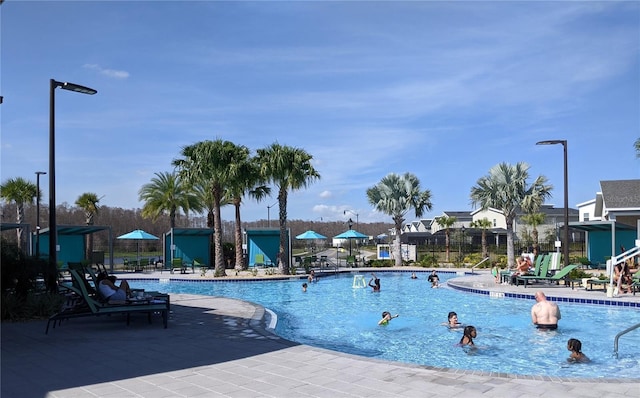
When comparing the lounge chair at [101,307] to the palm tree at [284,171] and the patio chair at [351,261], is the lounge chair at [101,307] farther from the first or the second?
the patio chair at [351,261]

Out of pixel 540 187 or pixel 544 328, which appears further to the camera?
pixel 540 187

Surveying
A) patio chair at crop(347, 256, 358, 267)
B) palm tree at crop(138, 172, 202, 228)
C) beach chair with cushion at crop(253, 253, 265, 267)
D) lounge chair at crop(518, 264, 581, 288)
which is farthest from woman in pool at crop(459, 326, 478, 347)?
palm tree at crop(138, 172, 202, 228)

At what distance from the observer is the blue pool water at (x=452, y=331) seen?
8.75m

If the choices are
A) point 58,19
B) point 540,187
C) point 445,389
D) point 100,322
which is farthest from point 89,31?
point 540,187

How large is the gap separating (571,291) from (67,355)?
47.6 ft

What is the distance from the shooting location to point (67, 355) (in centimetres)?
710

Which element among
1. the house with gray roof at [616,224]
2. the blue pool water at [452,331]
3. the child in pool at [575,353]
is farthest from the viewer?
the house with gray roof at [616,224]

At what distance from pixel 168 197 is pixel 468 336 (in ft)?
103

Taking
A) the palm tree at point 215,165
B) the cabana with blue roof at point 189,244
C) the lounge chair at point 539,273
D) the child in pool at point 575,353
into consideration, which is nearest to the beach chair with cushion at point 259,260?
the cabana with blue roof at point 189,244

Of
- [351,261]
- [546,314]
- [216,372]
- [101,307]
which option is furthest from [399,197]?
[216,372]

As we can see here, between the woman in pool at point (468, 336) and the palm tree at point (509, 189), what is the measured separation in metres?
21.0

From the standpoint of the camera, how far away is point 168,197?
37.8m

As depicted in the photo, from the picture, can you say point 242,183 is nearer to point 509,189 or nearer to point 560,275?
point 560,275

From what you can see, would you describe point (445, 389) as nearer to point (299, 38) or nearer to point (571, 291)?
point (299, 38)
